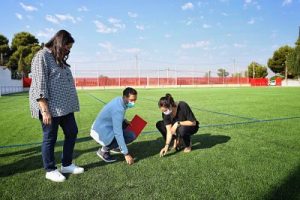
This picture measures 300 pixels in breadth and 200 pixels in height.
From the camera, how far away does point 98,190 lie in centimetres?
315

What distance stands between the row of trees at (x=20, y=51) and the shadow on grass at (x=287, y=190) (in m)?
44.0

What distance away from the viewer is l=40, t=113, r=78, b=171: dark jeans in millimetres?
Result: 3381

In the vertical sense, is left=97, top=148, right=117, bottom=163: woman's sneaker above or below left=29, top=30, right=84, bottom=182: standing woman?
below

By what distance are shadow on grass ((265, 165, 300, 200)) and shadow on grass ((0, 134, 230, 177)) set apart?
1.81 metres

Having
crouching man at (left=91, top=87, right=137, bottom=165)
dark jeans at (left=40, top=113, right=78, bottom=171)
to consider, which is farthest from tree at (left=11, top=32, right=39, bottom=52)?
dark jeans at (left=40, top=113, right=78, bottom=171)

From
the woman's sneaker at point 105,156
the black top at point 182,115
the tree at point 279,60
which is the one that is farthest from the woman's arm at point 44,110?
the tree at point 279,60

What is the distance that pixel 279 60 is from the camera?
6300 centimetres

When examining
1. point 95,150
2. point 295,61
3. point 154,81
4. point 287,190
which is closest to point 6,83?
point 154,81

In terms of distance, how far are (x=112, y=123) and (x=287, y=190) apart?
2314 mm

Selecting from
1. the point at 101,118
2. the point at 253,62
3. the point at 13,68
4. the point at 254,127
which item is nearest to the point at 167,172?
the point at 101,118

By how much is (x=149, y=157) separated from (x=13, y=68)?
48.5 m

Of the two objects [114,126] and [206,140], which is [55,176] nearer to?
[114,126]

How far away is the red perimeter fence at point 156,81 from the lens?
48.1m

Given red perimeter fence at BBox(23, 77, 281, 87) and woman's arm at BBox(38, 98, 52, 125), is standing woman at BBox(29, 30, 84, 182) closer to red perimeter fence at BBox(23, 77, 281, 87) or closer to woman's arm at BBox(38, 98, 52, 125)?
woman's arm at BBox(38, 98, 52, 125)
